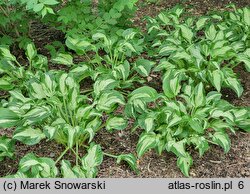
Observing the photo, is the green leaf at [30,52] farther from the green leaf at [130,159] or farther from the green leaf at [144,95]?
the green leaf at [130,159]

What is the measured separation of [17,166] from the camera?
3.50 metres

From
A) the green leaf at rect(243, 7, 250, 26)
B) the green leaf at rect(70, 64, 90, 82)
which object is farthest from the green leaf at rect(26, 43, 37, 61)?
the green leaf at rect(243, 7, 250, 26)

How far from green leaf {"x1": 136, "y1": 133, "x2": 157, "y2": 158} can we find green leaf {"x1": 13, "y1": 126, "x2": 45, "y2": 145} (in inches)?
28.9

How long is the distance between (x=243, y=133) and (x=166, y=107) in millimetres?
723

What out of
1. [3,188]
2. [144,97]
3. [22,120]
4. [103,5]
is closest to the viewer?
[3,188]

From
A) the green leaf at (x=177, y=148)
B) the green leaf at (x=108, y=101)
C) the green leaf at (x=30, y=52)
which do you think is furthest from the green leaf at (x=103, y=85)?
the green leaf at (x=30, y=52)

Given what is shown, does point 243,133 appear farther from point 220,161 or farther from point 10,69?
point 10,69

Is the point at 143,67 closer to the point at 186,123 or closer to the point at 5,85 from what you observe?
the point at 186,123

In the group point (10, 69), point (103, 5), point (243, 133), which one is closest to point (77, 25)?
point (103, 5)

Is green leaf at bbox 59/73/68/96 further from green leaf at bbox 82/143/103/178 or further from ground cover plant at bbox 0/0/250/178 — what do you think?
green leaf at bbox 82/143/103/178

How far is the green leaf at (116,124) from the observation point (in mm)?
3480

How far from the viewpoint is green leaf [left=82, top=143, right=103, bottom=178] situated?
322cm

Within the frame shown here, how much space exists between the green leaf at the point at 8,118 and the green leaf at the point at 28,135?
0.25 feet

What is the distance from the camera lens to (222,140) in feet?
11.1
